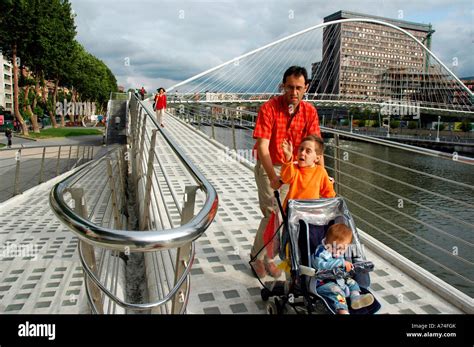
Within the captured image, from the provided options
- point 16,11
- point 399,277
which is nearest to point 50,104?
point 16,11

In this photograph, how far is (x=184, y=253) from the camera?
1686mm

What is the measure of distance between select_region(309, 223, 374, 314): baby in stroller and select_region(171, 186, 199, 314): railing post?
795mm

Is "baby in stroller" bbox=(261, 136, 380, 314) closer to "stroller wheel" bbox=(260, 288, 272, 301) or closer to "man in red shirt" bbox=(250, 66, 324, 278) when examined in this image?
"stroller wheel" bbox=(260, 288, 272, 301)

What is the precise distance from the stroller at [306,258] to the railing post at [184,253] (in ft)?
2.42

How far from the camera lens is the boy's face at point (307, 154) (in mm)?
2529

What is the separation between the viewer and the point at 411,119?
6294 centimetres

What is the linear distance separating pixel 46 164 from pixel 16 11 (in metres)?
14.4

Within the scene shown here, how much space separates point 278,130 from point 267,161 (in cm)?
28

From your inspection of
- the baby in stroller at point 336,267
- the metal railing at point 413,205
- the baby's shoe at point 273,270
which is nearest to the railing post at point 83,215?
the baby in stroller at point 336,267

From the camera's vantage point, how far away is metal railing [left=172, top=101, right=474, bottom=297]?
366cm

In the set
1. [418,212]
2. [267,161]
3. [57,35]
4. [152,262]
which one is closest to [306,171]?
[267,161]

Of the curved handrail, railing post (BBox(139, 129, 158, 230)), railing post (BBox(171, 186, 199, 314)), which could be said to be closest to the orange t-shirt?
railing post (BBox(171, 186, 199, 314))

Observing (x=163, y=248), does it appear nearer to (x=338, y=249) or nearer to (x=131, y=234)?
(x=131, y=234)
